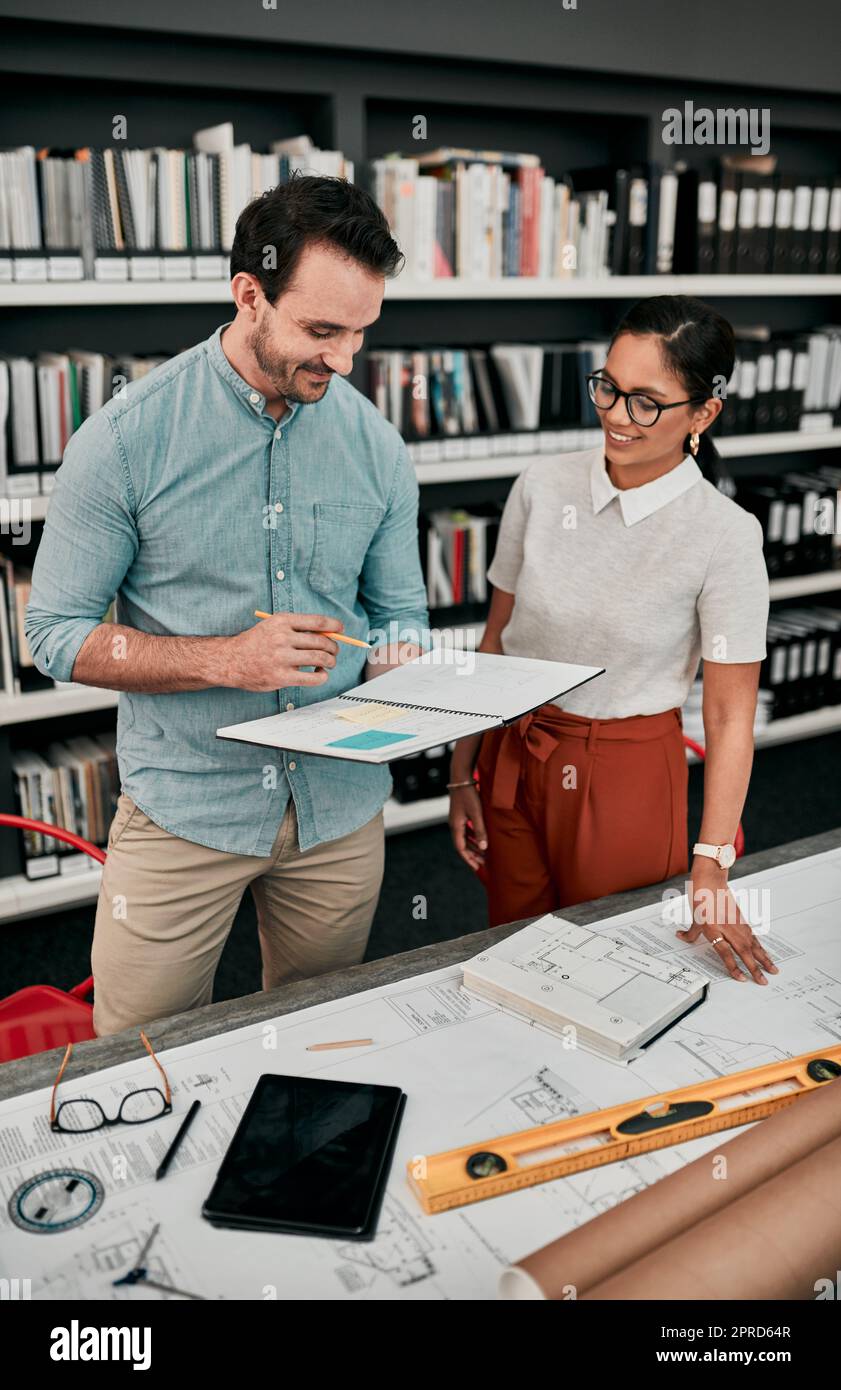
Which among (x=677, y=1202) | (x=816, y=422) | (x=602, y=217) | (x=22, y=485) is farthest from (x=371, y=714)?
(x=816, y=422)

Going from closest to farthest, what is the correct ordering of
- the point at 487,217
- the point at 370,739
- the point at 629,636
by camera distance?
the point at 370,739, the point at 629,636, the point at 487,217

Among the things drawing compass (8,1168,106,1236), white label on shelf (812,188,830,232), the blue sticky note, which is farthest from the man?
white label on shelf (812,188,830,232)

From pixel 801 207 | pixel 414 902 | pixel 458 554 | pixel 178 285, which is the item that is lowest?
pixel 414 902

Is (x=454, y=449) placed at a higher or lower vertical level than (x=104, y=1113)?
higher

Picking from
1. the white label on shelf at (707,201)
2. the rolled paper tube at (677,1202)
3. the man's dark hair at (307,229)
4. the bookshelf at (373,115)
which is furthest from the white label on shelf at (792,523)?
the rolled paper tube at (677,1202)

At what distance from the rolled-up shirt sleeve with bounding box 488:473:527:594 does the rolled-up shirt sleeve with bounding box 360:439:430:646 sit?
0.15 m

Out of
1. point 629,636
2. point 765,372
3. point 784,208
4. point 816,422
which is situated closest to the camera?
point 629,636

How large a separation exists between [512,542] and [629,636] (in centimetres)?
26

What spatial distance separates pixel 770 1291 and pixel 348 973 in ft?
2.06

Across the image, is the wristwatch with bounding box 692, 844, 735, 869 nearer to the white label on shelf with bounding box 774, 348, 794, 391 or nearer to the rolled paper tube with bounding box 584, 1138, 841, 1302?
the rolled paper tube with bounding box 584, 1138, 841, 1302

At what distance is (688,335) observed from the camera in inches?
61.1

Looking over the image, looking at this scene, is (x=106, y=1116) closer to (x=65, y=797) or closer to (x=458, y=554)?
(x=65, y=797)

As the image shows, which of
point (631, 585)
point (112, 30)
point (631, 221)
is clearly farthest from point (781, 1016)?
point (631, 221)

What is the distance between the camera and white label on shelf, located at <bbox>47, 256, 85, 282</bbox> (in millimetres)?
2525
